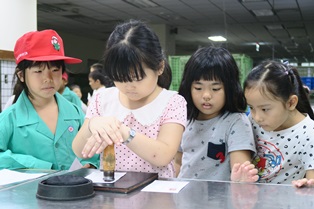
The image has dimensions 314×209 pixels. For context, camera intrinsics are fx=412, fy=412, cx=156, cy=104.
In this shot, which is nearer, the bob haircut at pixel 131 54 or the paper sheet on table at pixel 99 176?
the paper sheet on table at pixel 99 176

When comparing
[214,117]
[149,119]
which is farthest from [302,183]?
[214,117]

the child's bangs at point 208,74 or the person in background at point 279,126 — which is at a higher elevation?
the child's bangs at point 208,74

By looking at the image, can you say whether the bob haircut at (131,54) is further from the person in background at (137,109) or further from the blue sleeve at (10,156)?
the blue sleeve at (10,156)

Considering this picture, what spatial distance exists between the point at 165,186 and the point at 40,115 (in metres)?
0.76

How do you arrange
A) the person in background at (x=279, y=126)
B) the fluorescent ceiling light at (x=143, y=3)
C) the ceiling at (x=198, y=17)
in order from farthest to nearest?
the ceiling at (x=198, y=17), the fluorescent ceiling light at (x=143, y=3), the person in background at (x=279, y=126)

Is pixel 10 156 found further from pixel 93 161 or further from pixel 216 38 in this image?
pixel 216 38

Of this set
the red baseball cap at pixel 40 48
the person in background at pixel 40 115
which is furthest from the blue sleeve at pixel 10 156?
the red baseball cap at pixel 40 48

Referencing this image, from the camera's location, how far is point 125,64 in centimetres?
102

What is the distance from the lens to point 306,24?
29.0 ft

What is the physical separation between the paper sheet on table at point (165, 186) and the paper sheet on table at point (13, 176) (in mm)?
335

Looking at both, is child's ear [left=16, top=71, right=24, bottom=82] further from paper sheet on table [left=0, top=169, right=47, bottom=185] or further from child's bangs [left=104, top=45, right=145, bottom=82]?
child's bangs [left=104, top=45, right=145, bottom=82]

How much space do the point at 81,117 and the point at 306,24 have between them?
8.23 meters

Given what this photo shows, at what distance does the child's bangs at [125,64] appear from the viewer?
102 centimetres

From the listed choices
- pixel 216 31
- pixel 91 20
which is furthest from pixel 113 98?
pixel 216 31
